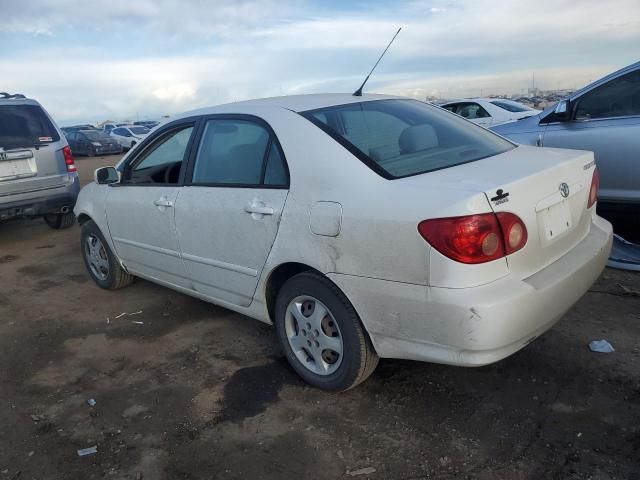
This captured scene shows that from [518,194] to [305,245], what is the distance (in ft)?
3.48

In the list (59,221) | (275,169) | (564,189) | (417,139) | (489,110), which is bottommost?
(59,221)

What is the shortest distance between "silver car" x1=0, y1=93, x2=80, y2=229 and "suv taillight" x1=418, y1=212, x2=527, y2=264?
5.99 m

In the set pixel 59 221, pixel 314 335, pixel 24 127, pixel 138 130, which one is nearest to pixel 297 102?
pixel 314 335

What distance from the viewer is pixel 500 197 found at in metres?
2.42

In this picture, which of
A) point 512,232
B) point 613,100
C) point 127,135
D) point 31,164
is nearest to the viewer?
point 512,232

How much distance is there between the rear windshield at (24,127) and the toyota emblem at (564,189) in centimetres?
635

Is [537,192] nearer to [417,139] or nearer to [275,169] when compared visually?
[417,139]

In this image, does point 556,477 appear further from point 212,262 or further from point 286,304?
point 212,262

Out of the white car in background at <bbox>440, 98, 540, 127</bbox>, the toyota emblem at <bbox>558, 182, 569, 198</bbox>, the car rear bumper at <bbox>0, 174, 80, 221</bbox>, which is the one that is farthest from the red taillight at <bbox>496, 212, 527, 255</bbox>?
the white car in background at <bbox>440, 98, 540, 127</bbox>

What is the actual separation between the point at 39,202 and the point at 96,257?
2326 mm

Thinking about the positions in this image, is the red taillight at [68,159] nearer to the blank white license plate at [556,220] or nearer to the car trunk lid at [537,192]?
the car trunk lid at [537,192]

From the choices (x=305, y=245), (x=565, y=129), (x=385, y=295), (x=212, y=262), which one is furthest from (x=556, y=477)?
(x=565, y=129)

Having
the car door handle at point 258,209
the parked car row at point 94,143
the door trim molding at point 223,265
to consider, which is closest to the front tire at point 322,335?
the door trim molding at point 223,265

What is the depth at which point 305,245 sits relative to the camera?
2875 millimetres
